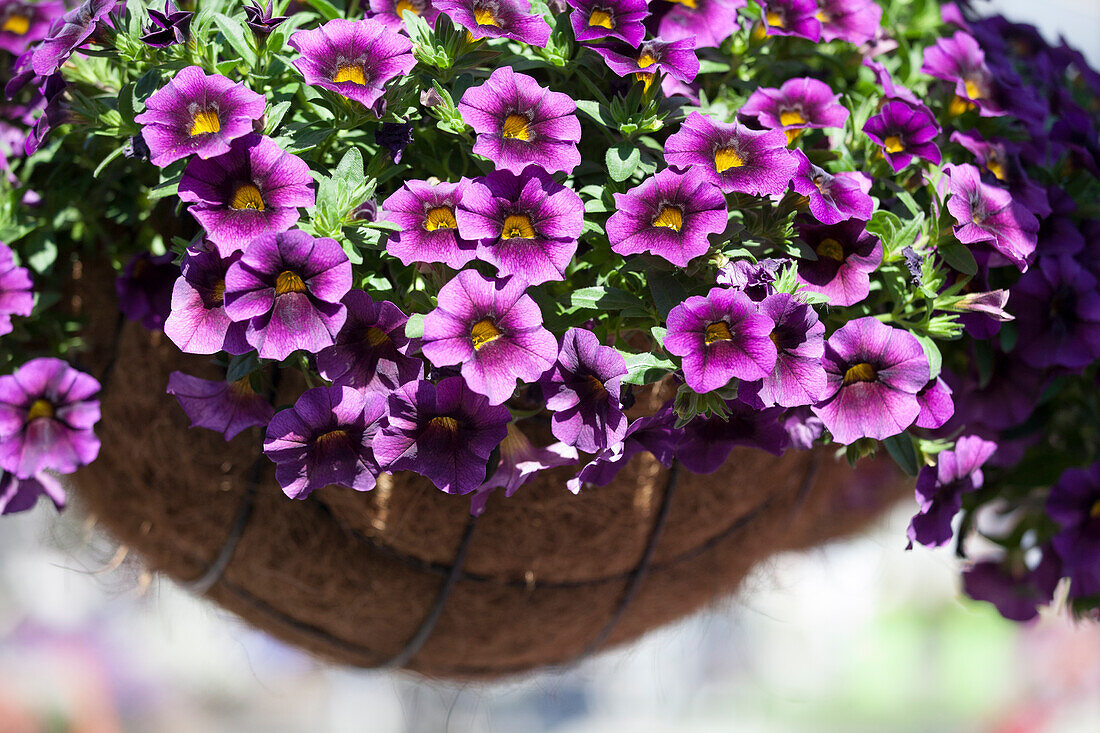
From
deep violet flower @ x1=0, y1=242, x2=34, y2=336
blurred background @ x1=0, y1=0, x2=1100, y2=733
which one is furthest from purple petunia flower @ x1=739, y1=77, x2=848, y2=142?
blurred background @ x1=0, y1=0, x2=1100, y2=733

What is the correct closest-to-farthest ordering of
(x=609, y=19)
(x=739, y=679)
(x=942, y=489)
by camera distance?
(x=609, y=19) → (x=942, y=489) → (x=739, y=679)

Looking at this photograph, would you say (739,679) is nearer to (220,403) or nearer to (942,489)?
(942,489)

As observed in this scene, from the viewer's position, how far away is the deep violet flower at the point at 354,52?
2.42 feet

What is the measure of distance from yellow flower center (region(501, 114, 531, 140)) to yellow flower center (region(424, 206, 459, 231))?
0.07 metres

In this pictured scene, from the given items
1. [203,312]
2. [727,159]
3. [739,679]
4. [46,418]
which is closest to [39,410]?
[46,418]

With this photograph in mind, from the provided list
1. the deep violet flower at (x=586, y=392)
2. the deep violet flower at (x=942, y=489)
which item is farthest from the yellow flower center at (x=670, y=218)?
the deep violet flower at (x=942, y=489)

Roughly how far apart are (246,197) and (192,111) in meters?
0.08

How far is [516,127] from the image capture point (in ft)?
2.41

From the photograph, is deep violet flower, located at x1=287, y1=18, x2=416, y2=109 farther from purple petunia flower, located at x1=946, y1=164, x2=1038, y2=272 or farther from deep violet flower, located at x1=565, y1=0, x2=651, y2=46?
purple petunia flower, located at x1=946, y1=164, x2=1038, y2=272

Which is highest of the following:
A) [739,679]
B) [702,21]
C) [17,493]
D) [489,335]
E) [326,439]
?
[702,21]

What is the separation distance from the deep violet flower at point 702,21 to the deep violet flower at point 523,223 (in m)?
0.23

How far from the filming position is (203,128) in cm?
73

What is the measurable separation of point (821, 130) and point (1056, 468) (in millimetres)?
485

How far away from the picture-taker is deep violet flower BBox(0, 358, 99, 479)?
34.3 inches
